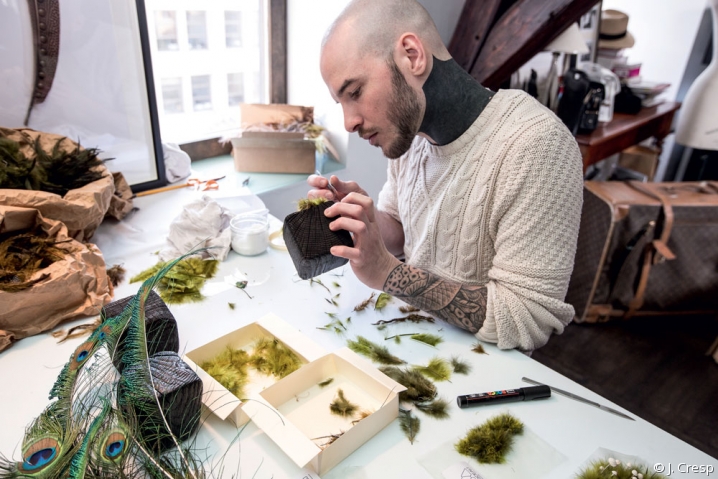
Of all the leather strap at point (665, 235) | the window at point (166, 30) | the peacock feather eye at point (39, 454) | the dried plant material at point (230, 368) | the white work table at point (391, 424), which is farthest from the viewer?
the leather strap at point (665, 235)

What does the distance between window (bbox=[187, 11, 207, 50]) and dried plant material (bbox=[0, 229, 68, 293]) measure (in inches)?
52.7

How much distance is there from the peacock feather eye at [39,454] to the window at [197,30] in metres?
1.92

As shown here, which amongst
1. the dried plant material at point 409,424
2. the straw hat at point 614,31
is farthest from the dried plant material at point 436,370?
the straw hat at point 614,31

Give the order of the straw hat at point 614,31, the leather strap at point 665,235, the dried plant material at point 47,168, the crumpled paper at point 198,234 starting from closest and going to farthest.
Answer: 1. the dried plant material at point 47,168
2. the crumpled paper at point 198,234
3. the leather strap at point 665,235
4. the straw hat at point 614,31

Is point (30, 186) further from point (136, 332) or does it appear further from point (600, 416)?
point (600, 416)

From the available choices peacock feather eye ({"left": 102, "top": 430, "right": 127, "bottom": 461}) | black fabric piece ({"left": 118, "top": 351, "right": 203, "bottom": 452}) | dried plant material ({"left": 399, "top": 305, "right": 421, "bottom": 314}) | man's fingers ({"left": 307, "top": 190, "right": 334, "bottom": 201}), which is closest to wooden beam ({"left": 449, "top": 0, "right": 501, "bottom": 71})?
man's fingers ({"left": 307, "top": 190, "right": 334, "bottom": 201})

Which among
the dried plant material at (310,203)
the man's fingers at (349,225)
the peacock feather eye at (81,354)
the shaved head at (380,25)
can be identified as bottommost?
the peacock feather eye at (81,354)

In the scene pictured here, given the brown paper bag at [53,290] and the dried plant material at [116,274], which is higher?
the brown paper bag at [53,290]

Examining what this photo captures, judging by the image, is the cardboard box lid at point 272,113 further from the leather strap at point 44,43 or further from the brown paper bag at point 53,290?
the brown paper bag at point 53,290

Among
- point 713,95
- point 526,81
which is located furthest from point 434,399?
point 713,95

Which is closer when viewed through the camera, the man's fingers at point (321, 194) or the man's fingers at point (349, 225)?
the man's fingers at point (349, 225)

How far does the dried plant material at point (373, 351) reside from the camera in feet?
3.41

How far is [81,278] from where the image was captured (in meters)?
1.14

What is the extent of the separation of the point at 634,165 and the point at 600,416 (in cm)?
358
